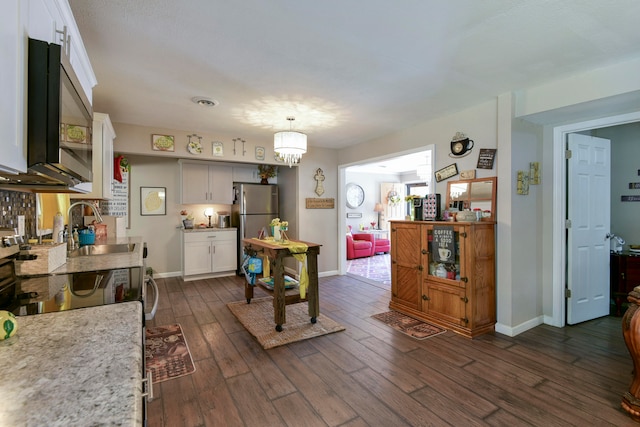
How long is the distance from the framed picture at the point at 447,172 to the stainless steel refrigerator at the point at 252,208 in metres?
3.25

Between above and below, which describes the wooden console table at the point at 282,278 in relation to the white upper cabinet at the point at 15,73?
below

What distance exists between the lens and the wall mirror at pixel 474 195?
313 cm

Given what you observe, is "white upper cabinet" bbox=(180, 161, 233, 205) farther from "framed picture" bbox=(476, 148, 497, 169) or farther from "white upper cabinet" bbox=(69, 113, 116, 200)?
"framed picture" bbox=(476, 148, 497, 169)

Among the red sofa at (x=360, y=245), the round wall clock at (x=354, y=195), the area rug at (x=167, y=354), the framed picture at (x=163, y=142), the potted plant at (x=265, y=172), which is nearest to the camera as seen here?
the area rug at (x=167, y=354)

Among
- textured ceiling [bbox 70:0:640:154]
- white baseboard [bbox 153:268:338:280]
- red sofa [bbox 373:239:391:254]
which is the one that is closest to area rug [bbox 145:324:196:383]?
textured ceiling [bbox 70:0:640:154]

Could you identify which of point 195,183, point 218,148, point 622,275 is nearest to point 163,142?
point 218,148

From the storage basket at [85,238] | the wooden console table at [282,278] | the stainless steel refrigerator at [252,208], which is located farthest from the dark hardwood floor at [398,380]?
the stainless steel refrigerator at [252,208]

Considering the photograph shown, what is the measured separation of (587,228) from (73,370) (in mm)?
4337

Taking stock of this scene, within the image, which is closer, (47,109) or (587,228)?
(47,109)

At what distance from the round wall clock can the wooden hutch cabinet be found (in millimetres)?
5469

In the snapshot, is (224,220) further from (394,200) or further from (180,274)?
(394,200)

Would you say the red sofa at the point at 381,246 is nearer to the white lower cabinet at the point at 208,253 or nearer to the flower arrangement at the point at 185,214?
the white lower cabinet at the point at 208,253

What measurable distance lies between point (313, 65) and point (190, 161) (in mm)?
3679

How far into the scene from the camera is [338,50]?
85.4 inches
